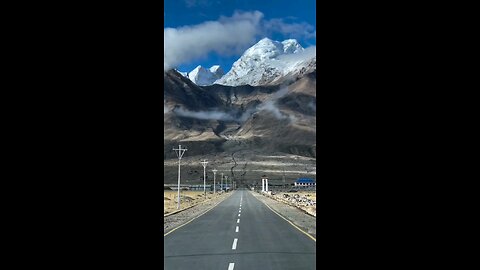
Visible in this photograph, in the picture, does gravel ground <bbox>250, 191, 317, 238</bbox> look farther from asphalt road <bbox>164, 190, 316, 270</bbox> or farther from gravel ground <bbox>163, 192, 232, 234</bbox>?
gravel ground <bbox>163, 192, 232, 234</bbox>

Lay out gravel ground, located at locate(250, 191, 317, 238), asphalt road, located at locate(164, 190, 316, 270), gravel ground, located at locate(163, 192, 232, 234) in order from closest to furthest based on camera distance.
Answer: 1. asphalt road, located at locate(164, 190, 316, 270)
2. gravel ground, located at locate(250, 191, 317, 238)
3. gravel ground, located at locate(163, 192, 232, 234)

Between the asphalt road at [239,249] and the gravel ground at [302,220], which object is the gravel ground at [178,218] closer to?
the asphalt road at [239,249]

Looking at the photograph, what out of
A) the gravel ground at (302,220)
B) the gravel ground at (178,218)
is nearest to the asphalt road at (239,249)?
the gravel ground at (302,220)

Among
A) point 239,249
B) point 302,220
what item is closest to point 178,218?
point 302,220

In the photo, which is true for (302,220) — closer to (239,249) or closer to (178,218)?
(178,218)

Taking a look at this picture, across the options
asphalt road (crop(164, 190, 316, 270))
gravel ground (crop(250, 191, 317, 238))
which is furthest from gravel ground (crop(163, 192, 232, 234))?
gravel ground (crop(250, 191, 317, 238))
